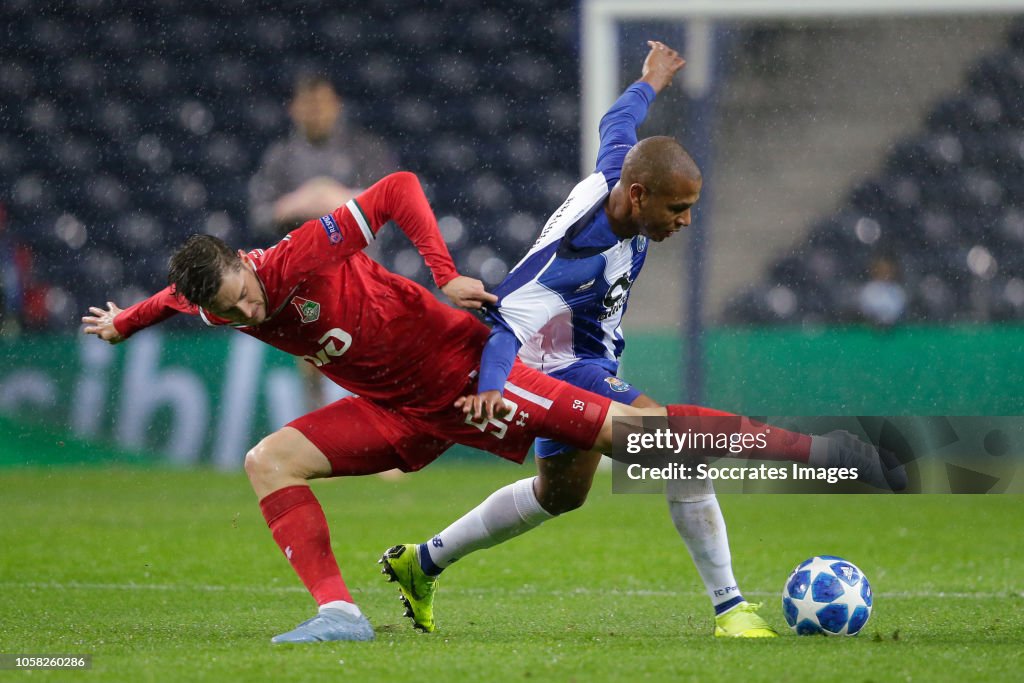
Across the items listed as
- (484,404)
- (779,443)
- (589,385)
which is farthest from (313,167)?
(779,443)

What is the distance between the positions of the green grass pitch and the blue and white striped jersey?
3.22 feet

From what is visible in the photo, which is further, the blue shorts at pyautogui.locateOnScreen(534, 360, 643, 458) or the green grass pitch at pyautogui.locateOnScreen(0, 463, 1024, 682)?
the blue shorts at pyautogui.locateOnScreen(534, 360, 643, 458)

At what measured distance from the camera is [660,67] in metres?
5.52

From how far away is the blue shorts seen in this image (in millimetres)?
4660

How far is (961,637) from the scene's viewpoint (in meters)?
4.18

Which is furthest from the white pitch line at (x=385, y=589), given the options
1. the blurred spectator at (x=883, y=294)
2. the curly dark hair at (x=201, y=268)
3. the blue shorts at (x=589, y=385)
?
the blurred spectator at (x=883, y=294)

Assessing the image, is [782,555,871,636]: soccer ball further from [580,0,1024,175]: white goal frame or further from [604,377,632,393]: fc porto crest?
[580,0,1024,175]: white goal frame

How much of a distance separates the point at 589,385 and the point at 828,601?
1105 millimetres

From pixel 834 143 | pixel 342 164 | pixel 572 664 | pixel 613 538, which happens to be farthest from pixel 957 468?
pixel 834 143

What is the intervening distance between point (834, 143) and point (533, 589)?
7485 millimetres

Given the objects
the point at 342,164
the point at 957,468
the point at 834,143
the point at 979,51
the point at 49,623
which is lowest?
the point at 49,623

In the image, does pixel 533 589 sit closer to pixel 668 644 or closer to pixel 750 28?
pixel 668 644

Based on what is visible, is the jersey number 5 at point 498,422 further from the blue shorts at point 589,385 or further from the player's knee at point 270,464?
the player's knee at point 270,464

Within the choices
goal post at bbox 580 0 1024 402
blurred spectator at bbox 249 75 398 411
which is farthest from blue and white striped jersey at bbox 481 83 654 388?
goal post at bbox 580 0 1024 402
